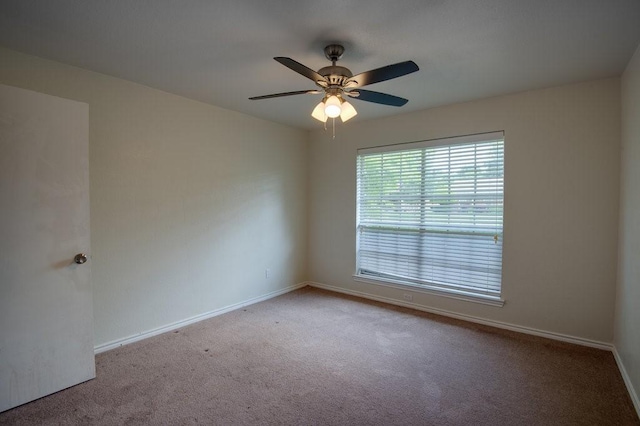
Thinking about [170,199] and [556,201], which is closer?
[556,201]

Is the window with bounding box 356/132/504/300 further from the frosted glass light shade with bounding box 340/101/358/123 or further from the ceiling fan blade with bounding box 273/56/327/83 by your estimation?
the ceiling fan blade with bounding box 273/56/327/83

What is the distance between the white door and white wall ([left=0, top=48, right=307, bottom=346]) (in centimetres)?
49

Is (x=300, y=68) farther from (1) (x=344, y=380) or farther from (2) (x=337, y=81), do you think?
(1) (x=344, y=380)

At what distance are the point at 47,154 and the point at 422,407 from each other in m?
3.03

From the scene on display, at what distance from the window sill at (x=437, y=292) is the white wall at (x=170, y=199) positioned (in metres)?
1.26

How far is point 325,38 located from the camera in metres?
2.15

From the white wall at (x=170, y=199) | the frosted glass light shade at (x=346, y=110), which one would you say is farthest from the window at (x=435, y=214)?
the frosted glass light shade at (x=346, y=110)

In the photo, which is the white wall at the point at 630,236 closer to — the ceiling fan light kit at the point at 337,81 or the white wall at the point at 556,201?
Result: the white wall at the point at 556,201

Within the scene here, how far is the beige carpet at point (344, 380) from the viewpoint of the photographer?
6.56ft

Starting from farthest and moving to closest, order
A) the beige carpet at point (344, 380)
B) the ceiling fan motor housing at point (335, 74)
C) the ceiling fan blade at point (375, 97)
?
the ceiling fan blade at point (375, 97), the ceiling fan motor housing at point (335, 74), the beige carpet at point (344, 380)

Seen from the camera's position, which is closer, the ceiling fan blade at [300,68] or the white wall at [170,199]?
the ceiling fan blade at [300,68]

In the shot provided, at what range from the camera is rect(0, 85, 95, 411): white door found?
80.3 inches

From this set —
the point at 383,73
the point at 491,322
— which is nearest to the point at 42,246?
the point at 383,73

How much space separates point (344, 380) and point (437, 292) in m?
1.87
